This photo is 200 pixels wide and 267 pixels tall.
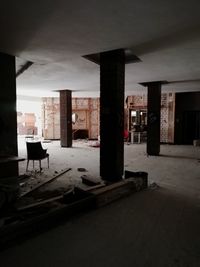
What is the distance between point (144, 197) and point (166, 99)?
8568 millimetres

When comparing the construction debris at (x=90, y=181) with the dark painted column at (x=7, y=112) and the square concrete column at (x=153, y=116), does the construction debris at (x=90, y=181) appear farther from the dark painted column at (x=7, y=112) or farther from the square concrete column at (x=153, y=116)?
the square concrete column at (x=153, y=116)

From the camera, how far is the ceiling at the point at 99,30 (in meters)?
2.43

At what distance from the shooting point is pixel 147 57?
4.43 m

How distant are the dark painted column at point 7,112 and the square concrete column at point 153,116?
492cm

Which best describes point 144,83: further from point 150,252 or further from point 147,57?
point 150,252

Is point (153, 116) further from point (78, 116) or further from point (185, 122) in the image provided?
point (78, 116)

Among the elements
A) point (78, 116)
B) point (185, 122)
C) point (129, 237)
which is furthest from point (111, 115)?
point (78, 116)

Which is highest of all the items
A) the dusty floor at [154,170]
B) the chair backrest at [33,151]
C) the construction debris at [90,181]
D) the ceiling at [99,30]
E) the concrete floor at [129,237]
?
the ceiling at [99,30]

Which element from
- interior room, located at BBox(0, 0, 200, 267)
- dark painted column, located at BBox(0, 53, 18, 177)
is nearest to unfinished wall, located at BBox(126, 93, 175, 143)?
interior room, located at BBox(0, 0, 200, 267)

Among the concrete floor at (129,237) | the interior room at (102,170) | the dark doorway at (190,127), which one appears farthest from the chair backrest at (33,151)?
the dark doorway at (190,127)

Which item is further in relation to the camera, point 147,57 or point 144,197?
point 147,57

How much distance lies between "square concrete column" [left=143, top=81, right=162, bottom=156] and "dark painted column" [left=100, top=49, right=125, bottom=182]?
3.51 meters

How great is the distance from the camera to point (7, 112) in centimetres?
418

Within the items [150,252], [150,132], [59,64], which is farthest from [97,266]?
[150,132]
